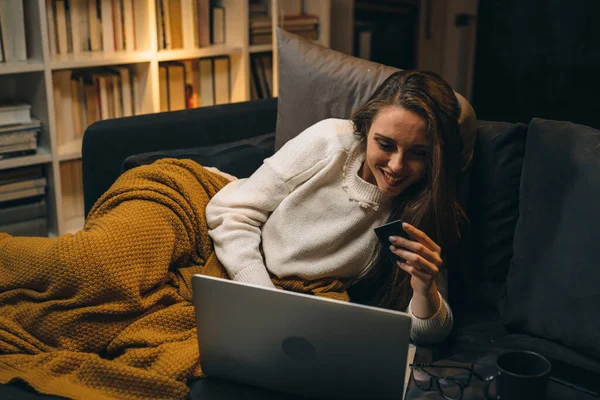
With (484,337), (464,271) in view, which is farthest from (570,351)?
(464,271)

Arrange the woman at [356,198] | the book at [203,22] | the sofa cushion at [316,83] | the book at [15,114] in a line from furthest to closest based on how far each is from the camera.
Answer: the book at [203,22], the book at [15,114], the sofa cushion at [316,83], the woman at [356,198]

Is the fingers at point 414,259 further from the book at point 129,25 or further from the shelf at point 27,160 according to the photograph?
the book at point 129,25

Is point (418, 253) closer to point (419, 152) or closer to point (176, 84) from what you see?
point (419, 152)

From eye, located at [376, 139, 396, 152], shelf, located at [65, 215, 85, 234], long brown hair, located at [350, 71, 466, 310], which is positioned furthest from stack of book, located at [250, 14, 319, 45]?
eye, located at [376, 139, 396, 152]

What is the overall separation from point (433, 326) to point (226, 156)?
78cm

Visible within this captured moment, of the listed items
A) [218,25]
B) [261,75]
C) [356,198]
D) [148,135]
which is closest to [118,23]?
[218,25]

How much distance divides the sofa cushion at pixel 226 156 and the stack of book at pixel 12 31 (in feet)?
3.18

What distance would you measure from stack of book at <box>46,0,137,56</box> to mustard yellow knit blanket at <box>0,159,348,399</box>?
4.61 feet

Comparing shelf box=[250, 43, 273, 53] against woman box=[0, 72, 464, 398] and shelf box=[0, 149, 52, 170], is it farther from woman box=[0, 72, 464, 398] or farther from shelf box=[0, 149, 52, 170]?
woman box=[0, 72, 464, 398]

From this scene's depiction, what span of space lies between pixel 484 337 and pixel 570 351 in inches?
7.2

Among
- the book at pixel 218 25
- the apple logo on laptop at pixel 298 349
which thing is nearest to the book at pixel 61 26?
the book at pixel 218 25

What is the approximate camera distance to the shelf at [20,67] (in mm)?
2561

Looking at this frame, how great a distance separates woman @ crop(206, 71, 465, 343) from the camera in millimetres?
1527

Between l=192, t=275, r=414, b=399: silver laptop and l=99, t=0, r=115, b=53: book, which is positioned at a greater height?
l=99, t=0, r=115, b=53: book
